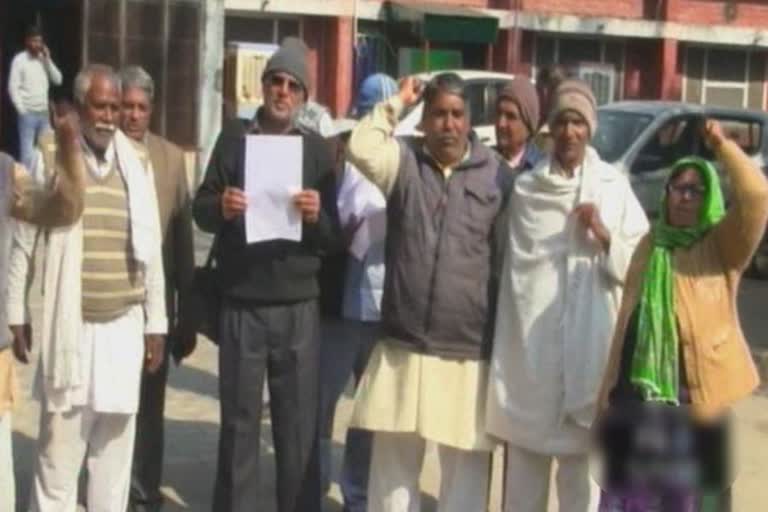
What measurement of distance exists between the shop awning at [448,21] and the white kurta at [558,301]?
21.5 meters

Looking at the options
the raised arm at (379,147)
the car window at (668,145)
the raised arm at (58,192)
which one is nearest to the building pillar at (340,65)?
the car window at (668,145)

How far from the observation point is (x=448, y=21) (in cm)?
2772

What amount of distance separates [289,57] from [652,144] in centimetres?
1223

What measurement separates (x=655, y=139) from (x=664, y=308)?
1313 centimetres

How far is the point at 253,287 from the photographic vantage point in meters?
6.55

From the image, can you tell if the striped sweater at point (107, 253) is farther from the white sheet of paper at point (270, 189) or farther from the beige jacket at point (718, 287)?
the beige jacket at point (718, 287)

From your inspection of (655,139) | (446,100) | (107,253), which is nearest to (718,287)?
(446,100)

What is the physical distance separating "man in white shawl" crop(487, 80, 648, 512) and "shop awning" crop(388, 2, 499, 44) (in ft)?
70.3

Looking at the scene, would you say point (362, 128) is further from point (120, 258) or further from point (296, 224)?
point (120, 258)

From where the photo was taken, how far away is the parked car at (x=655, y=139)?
1784 centimetres

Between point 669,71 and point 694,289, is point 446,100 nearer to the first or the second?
point 694,289

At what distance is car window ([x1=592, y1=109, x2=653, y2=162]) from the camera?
18.1 metres

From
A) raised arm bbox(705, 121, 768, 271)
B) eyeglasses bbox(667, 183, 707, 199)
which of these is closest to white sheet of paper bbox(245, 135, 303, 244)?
eyeglasses bbox(667, 183, 707, 199)

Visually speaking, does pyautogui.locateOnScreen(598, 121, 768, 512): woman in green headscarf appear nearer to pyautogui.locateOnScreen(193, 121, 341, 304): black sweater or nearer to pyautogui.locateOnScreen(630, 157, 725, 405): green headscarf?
pyautogui.locateOnScreen(630, 157, 725, 405): green headscarf
